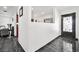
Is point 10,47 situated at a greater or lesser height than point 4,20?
lesser

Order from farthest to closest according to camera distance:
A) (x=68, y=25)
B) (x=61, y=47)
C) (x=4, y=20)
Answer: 1. (x=4, y=20)
2. (x=68, y=25)
3. (x=61, y=47)

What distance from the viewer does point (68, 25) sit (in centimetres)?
606

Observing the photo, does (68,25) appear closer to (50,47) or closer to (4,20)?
(50,47)

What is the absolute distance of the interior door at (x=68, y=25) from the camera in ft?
18.3

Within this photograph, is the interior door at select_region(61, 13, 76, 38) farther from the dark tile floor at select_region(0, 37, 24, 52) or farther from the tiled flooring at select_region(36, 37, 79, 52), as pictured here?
the dark tile floor at select_region(0, 37, 24, 52)

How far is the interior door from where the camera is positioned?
5581 mm

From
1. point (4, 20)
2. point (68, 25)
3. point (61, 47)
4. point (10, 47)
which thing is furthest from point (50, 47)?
point (4, 20)

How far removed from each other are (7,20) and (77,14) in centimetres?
1107

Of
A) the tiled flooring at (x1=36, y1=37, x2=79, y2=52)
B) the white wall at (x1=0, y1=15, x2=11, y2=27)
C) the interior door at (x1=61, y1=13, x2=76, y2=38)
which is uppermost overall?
the white wall at (x1=0, y1=15, x2=11, y2=27)

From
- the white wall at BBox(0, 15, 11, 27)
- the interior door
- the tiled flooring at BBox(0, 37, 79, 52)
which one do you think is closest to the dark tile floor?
the tiled flooring at BBox(0, 37, 79, 52)

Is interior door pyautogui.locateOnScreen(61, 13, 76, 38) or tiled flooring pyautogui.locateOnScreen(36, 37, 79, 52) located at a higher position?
interior door pyautogui.locateOnScreen(61, 13, 76, 38)
